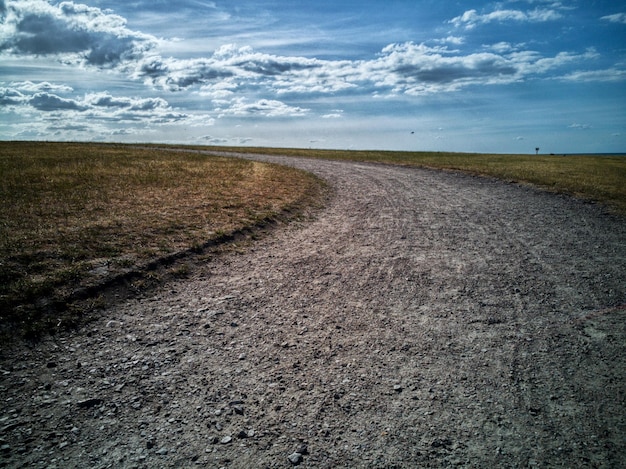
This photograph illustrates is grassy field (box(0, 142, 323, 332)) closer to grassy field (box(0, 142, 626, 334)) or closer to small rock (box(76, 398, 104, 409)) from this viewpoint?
grassy field (box(0, 142, 626, 334))

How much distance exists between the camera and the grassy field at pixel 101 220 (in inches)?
265

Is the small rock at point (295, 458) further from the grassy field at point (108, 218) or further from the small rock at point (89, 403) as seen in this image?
the grassy field at point (108, 218)

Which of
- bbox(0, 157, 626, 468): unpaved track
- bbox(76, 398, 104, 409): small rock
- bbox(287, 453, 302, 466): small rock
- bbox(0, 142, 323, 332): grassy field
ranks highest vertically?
bbox(0, 142, 323, 332): grassy field

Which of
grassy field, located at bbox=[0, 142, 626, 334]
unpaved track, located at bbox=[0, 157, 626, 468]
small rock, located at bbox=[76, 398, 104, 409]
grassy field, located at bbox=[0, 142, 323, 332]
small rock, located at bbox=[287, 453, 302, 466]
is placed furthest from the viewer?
grassy field, located at bbox=[0, 142, 323, 332]

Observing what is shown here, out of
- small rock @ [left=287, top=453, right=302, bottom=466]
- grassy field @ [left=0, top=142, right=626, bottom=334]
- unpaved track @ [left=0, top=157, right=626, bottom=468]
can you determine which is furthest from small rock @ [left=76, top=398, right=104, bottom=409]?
small rock @ [left=287, top=453, right=302, bottom=466]

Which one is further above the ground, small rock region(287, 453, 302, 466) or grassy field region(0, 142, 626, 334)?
grassy field region(0, 142, 626, 334)

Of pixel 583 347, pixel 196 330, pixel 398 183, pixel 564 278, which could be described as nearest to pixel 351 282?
pixel 196 330

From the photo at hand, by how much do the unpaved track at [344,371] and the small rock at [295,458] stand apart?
0.06 m

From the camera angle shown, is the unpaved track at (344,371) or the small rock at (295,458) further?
the unpaved track at (344,371)

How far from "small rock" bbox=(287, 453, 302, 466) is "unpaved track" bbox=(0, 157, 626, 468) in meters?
0.06

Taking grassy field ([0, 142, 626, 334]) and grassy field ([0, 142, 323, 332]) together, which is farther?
grassy field ([0, 142, 323, 332])

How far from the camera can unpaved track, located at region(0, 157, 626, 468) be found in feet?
11.7

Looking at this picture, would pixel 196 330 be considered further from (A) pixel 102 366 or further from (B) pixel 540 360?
(B) pixel 540 360

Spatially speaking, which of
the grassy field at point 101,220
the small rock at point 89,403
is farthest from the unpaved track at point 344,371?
the grassy field at point 101,220
